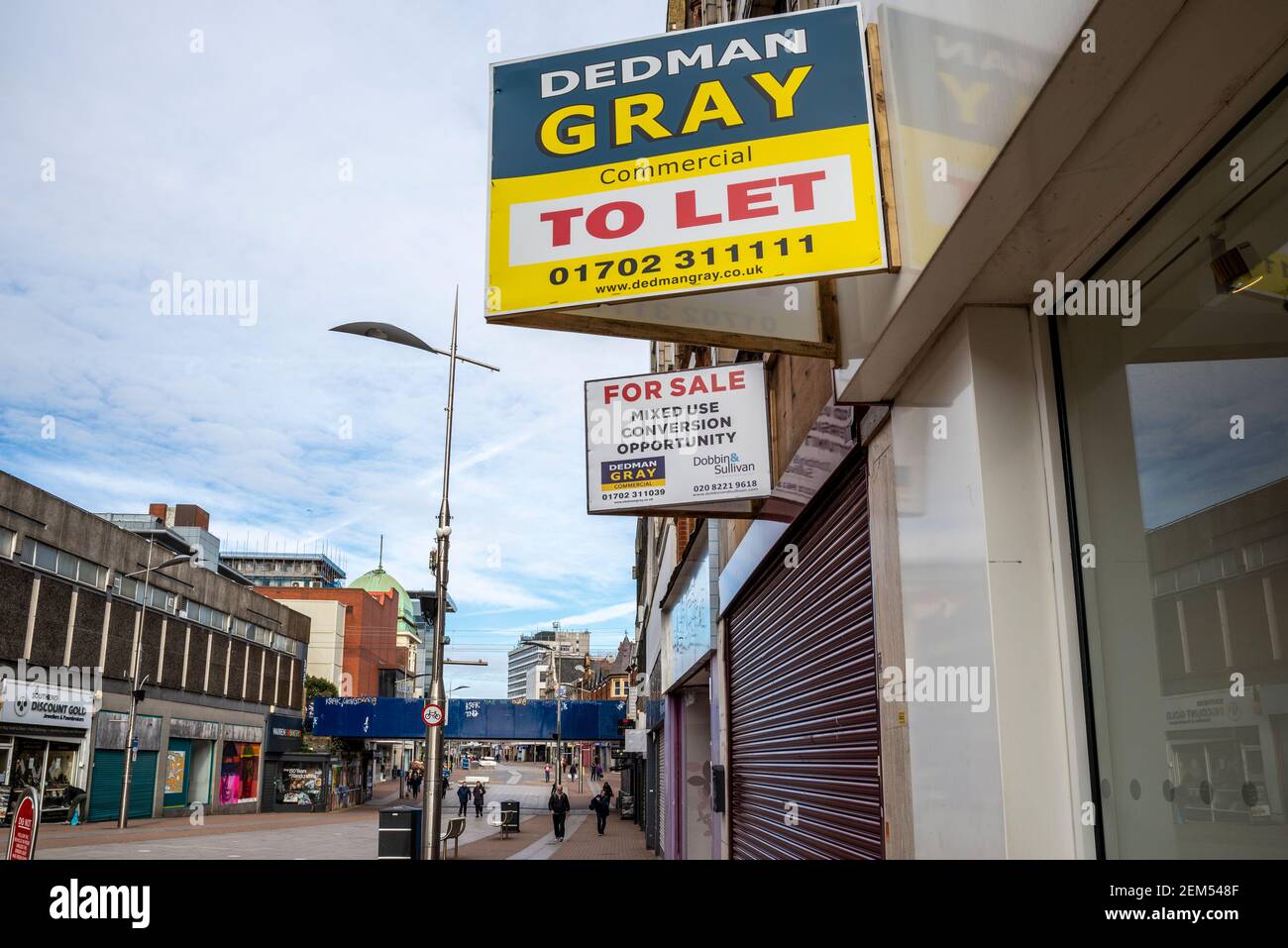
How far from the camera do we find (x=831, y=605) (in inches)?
266

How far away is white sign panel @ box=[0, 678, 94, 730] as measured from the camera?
2967 cm

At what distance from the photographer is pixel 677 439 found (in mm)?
7668

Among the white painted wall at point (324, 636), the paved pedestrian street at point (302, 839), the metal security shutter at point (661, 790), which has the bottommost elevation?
the paved pedestrian street at point (302, 839)

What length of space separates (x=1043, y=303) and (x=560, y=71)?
2.53m

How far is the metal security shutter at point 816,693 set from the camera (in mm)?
5906

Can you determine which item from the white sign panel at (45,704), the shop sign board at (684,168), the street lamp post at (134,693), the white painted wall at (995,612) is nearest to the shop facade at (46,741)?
the white sign panel at (45,704)

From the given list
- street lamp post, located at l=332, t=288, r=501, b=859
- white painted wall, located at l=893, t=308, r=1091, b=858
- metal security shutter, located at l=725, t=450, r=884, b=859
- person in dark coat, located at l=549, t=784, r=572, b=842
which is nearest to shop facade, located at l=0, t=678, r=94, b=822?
person in dark coat, located at l=549, t=784, r=572, b=842

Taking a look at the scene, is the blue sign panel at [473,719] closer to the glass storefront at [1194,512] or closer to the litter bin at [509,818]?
the litter bin at [509,818]

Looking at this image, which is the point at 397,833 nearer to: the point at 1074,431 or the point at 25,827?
the point at 25,827

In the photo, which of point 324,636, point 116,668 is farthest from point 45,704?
point 324,636

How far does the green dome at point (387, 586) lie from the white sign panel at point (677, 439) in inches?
4660
